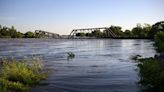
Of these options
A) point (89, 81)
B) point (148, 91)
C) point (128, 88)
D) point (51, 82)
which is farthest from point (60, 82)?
point (148, 91)

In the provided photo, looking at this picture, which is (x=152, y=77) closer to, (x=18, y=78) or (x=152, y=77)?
(x=152, y=77)

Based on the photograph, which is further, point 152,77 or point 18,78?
point 18,78

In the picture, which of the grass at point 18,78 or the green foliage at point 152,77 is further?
the grass at point 18,78

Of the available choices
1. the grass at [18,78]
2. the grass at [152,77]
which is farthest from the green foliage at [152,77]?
the grass at [18,78]

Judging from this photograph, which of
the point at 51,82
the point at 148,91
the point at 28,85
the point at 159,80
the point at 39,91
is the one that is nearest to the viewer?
the point at 159,80

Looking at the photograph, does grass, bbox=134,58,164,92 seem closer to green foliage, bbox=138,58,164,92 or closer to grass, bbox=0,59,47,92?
green foliage, bbox=138,58,164,92

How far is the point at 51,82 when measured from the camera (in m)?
20.6

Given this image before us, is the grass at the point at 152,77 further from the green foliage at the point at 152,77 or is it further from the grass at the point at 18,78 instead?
the grass at the point at 18,78

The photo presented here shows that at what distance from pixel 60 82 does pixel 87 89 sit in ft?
10.7

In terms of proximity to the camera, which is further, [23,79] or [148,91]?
[23,79]

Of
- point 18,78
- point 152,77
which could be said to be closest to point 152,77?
point 152,77

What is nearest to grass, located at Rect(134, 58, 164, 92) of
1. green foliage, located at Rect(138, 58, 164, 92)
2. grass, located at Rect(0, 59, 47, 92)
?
green foliage, located at Rect(138, 58, 164, 92)

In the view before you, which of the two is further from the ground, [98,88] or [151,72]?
[151,72]

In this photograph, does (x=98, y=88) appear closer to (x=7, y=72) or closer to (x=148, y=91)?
(x=148, y=91)
